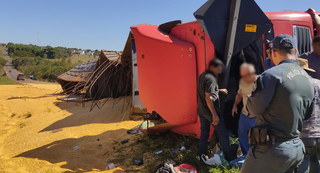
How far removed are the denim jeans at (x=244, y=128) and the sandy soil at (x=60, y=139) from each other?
2.06 meters

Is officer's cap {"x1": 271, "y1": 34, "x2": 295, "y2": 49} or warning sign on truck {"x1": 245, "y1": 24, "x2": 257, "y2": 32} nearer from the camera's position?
officer's cap {"x1": 271, "y1": 34, "x2": 295, "y2": 49}

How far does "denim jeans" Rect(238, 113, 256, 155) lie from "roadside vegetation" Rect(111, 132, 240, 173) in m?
0.37

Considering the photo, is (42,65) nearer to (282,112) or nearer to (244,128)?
(244,128)

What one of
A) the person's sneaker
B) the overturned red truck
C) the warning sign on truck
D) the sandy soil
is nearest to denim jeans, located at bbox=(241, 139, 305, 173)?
the person's sneaker

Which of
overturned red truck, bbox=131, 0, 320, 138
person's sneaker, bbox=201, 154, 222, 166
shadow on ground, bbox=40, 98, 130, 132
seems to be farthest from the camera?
shadow on ground, bbox=40, 98, 130, 132

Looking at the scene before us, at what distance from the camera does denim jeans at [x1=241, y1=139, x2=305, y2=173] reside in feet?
5.08

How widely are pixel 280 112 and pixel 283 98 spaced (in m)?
0.11

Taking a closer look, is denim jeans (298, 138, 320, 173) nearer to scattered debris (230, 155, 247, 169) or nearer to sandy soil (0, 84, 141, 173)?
scattered debris (230, 155, 247, 169)

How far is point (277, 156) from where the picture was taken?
1551mm

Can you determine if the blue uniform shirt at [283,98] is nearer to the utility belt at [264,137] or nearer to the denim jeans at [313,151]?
the utility belt at [264,137]

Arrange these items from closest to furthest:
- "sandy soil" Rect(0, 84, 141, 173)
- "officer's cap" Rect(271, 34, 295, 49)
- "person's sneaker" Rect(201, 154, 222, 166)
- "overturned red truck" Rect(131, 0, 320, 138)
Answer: "officer's cap" Rect(271, 34, 295, 49), "person's sneaker" Rect(201, 154, 222, 166), "overturned red truck" Rect(131, 0, 320, 138), "sandy soil" Rect(0, 84, 141, 173)

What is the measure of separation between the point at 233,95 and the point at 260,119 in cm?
197

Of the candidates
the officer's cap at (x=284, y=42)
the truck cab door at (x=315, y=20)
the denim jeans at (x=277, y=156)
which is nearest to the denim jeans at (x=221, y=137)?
the denim jeans at (x=277, y=156)

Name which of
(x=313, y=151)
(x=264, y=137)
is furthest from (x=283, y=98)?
(x=313, y=151)
